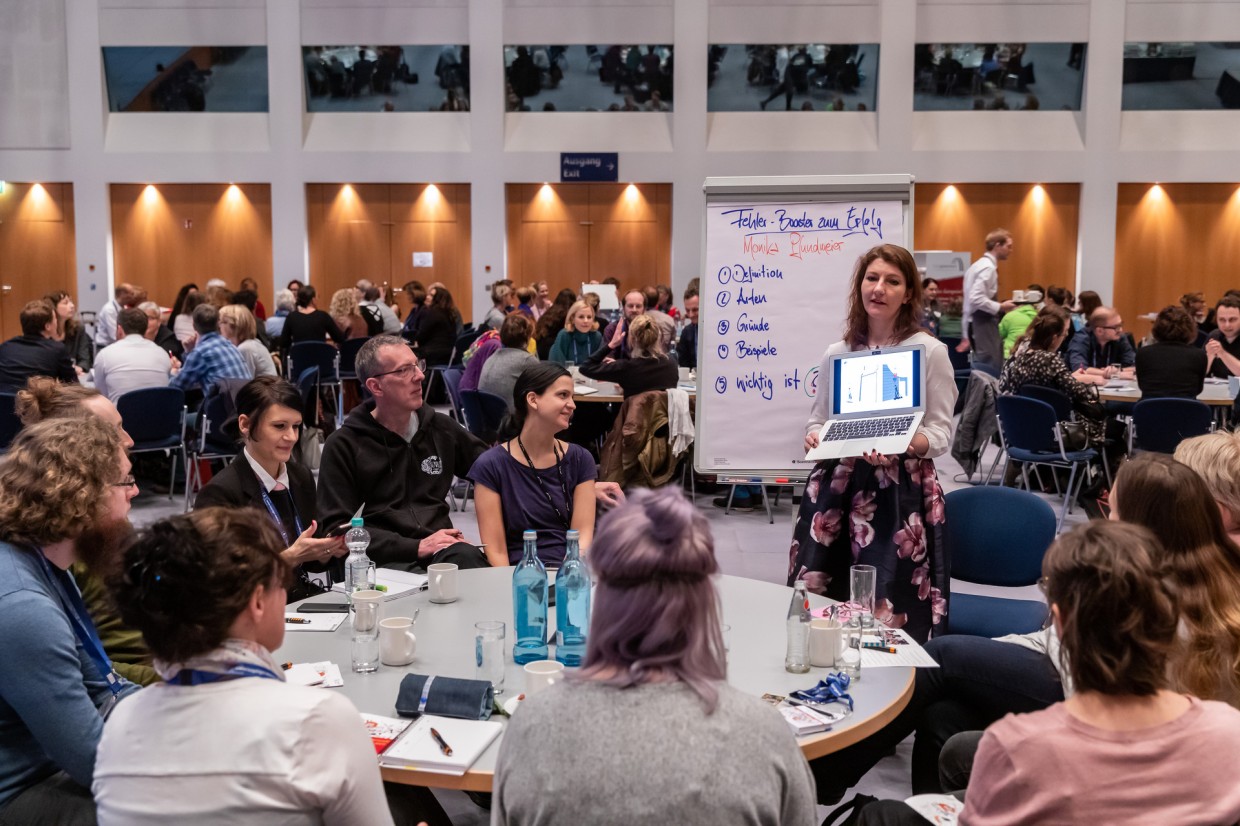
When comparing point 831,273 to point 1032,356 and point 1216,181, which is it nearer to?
point 1032,356

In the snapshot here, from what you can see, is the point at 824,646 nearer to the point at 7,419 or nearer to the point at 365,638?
the point at 365,638

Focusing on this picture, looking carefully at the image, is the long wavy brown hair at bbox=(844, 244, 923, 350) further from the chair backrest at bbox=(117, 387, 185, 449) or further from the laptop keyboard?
the chair backrest at bbox=(117, 387, 185, 449)

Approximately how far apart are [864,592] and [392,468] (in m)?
1.89

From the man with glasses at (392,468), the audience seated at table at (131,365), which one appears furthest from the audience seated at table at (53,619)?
the audience seated at table at (131,365)

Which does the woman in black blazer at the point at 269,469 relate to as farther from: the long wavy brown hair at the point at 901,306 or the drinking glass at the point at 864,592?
the long wavy brown hair at the point at 901,306

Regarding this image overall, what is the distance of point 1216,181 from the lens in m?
14.7

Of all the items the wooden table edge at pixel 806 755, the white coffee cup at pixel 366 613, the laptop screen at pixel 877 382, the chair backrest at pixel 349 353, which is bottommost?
the wooden table edge at pixel 806 755

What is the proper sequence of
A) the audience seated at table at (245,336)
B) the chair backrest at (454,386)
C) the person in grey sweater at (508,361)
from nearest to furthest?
the person in grey sweater at (508,361)
the audience seated at table at (245,336)
the chair backrest at (454,386)

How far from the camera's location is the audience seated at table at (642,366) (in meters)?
6.74

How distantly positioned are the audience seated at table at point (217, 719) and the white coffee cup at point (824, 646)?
108 centimetres

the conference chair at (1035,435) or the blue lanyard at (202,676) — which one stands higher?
the blue lanyard at (202,676)

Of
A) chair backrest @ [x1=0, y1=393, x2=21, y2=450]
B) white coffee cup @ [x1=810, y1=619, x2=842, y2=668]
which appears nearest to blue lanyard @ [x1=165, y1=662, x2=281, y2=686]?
white coffee cup @ [x1=810, y1=619, x2=842, y2=668]

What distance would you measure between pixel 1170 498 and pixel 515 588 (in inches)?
55.8

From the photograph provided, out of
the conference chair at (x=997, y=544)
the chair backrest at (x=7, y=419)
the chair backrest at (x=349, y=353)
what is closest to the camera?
the conference chair at (x=997, y=544)
